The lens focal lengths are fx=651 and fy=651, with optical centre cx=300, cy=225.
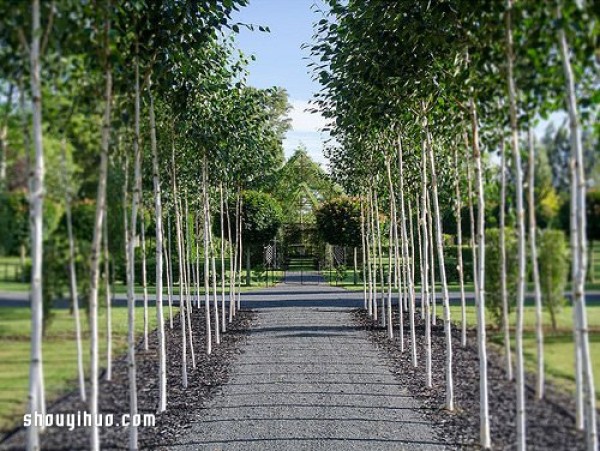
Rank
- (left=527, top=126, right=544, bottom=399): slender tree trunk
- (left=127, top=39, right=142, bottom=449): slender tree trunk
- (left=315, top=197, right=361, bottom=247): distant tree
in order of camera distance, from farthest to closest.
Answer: (left=315, top=197, right=361, bottom=247): distant tree → (left=127, top=39, right=142, bottom=449): slender tree trunk → (left=527, top=126, right=544, bottom=399): slender tree trunk

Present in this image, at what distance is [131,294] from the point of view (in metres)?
5.08

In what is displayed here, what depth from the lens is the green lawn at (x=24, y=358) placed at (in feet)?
11.8

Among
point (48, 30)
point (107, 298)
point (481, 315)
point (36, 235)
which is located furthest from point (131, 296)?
point (481, 315)

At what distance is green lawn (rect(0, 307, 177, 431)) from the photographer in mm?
3611

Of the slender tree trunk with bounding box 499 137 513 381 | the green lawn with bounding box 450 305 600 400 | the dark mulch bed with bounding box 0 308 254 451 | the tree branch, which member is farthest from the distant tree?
the tree branch

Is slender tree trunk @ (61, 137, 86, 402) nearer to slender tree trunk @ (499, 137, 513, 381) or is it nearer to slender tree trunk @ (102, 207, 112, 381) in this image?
slender tree trunk @ (102, 207, 112, 381)

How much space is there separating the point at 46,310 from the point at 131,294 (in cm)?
137

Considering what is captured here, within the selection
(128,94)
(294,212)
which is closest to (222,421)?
(128,94)

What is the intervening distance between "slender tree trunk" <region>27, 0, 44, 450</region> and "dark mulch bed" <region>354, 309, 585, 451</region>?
117 inches

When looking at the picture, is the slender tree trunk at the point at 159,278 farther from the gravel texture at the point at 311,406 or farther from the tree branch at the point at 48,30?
the tree branch at the point at 48,30

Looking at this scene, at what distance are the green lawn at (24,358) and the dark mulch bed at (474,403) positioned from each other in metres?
2.87

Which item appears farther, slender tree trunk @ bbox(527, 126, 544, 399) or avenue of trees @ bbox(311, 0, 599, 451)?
slender tree trunk @ bbox(527, 126, 544, 399)

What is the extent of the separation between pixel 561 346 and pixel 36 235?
3062 mm

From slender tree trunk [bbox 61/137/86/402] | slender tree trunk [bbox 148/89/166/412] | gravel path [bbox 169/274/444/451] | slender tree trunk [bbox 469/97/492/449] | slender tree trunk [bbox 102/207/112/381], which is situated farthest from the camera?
slender tree trunk [bbox 148/89/166/412]
